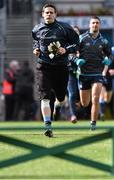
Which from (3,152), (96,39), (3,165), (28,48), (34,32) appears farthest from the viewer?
(28,48)

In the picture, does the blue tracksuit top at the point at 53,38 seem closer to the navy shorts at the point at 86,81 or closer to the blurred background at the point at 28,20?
the navy shorts at the point at 86,81

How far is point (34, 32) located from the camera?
14.4m

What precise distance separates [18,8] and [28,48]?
132 centimetres

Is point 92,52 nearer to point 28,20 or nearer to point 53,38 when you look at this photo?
point 53,38

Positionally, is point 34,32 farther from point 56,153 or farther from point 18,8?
point 18,8

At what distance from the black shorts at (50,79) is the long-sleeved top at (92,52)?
169 cm

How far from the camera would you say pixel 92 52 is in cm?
1623

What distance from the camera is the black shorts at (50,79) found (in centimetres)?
1413

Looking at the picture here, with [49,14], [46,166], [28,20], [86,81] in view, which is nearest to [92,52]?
[86,81]

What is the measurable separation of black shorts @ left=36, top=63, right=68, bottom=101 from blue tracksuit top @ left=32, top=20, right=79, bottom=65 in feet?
0.34

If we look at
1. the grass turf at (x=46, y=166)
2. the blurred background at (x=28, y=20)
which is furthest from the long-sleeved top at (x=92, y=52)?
the blurred background at (x=28, y=20)

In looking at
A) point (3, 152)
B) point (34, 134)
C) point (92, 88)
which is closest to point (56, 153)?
point (3, 152)

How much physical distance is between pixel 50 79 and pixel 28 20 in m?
14.2

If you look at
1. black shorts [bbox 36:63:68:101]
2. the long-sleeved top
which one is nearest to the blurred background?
the long-sleeved top
